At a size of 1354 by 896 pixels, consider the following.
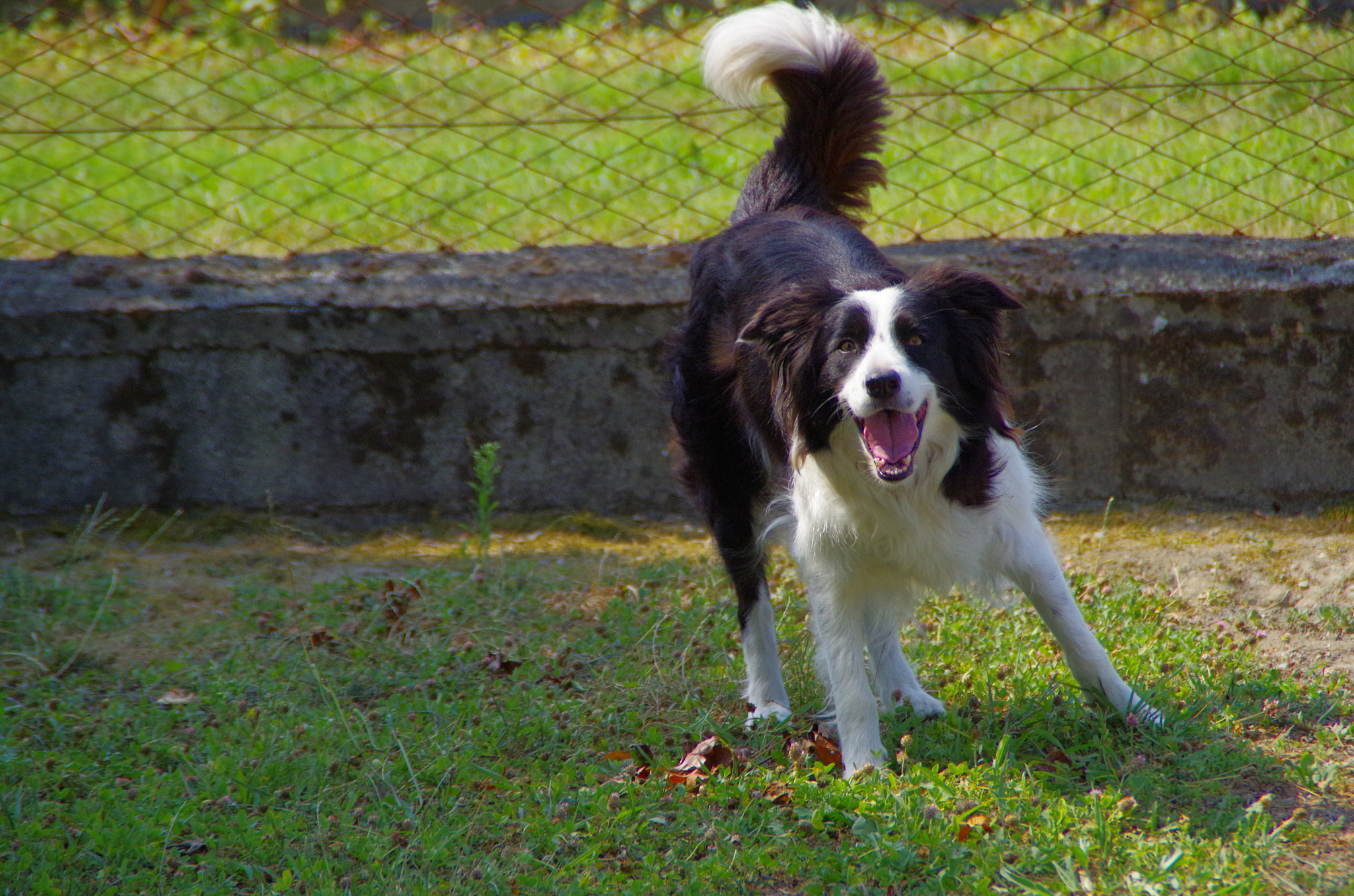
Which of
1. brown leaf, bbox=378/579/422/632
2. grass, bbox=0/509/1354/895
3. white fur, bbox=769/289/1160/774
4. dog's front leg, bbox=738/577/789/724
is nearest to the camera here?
grass, bbox=0/509/1354/895

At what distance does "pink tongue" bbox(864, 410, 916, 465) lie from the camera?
2.37m

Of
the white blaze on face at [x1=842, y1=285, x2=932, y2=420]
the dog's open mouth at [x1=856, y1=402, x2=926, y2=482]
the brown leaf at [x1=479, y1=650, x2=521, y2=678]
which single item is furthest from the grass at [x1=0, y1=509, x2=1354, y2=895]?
the white blaze on face at [x1=842, y1=285, x2=932, y2=420]

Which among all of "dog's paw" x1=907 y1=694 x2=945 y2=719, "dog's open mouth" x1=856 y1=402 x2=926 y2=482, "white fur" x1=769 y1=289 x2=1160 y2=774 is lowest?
"dog's paw" x1=907 y1=694 x2=945 y2=719

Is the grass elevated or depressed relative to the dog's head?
depressed

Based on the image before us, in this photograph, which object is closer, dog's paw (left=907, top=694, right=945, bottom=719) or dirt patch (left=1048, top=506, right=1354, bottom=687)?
dog's paw (left=907, top=694, right=945, bottom=719)

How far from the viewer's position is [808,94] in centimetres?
320

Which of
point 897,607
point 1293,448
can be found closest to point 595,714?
point 897,607

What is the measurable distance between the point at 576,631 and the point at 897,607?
1026 millimetres

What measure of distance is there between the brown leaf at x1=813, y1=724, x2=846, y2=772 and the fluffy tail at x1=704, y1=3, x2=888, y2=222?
1.44 metres

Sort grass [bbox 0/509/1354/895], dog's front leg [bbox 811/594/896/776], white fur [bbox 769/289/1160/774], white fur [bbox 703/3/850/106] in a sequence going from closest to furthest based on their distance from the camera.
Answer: grass [bbox 0/509/1354/895] < white fur [bbox 769/289/1160/774] < dog's front leg [bbox 811/594/896/776] < white fur [bbox 703/3/850/106]

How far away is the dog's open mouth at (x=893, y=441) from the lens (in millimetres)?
2365

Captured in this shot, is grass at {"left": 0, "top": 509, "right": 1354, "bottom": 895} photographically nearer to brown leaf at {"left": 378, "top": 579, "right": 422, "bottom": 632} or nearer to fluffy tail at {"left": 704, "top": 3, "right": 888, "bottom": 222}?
brown leaf at {"left": 378, "top": 579, "right": 422, "bottom": 632}

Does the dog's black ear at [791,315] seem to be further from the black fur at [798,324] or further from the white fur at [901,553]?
the white fur at [901,553]

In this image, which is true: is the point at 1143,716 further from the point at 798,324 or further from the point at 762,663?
the point at 798,324
